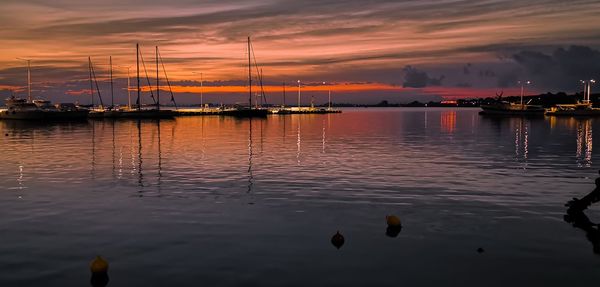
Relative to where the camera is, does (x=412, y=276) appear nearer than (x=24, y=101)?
Yes

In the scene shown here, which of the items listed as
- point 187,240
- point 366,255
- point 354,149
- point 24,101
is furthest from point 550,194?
point 24,101

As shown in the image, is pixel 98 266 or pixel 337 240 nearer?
pixel 98 266

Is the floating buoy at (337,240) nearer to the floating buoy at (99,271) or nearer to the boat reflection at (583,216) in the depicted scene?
the floating buoy at (99,271)

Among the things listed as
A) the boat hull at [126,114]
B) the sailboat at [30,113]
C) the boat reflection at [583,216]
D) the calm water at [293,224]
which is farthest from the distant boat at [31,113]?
the boat reflection at [583,216]

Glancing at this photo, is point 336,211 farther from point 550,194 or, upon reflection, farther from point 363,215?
point 550,194

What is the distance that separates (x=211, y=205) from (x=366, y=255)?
9.99 meters

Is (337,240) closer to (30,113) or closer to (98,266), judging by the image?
(98,266)

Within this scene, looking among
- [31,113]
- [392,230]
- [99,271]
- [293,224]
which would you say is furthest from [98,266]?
[31,113]

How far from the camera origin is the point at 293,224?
20.9 m

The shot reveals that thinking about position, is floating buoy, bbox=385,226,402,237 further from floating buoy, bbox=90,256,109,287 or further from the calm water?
floating buoy, bbox=90,256,109,287

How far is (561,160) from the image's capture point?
146ft

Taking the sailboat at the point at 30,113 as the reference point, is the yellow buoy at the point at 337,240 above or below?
below

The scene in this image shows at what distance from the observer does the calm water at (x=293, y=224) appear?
15.2m

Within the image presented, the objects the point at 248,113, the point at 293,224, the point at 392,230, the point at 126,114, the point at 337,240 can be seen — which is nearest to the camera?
the point at 337,240
